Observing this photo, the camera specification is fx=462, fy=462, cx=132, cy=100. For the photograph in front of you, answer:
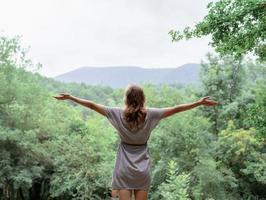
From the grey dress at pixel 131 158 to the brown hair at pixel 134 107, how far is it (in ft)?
0.10

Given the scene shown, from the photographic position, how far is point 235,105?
17984 millimetres

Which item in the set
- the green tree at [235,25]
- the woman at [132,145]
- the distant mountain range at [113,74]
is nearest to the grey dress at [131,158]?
the woman at [132,145]

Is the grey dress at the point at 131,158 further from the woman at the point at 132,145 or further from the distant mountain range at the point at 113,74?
the distant mountain range at the point at 113,74

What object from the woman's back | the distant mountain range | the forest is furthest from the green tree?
the distant mountain range

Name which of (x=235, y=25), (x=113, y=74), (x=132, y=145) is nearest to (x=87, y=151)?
(x=235, y=25)

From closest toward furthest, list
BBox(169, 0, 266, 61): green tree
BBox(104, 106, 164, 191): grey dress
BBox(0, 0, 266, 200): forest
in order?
BBox(104, 106, 164, 191): grey dress < BBox(169, 0, 266, 61): green tree < BBox(0, 0, 266, 200): forest

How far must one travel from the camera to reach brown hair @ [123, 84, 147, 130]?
2760 mm

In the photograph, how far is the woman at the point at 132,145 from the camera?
275 centimetres

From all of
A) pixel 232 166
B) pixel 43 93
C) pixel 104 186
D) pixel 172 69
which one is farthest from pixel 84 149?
pixel 172 69

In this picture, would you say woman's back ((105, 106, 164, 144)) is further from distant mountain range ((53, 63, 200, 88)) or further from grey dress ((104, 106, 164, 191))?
distant mountain range ((53, 63, 200, 88))

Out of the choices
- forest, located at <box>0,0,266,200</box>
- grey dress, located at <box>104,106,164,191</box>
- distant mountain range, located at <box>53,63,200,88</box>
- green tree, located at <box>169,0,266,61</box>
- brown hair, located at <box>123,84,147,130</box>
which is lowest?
forest, located at <box>0,0,266,200</box>

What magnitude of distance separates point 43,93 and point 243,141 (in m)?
7.43

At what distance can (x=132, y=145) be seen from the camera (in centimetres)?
278

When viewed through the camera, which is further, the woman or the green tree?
the green tree
